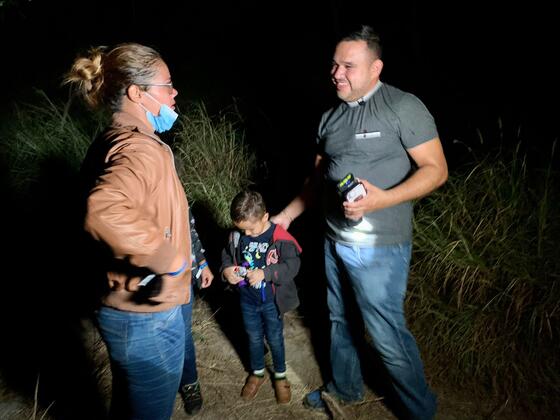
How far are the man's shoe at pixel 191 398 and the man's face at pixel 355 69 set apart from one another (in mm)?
2083

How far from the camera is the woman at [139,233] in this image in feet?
4.40

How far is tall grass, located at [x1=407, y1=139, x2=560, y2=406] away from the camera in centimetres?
250

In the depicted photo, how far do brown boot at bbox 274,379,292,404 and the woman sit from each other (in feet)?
3.76

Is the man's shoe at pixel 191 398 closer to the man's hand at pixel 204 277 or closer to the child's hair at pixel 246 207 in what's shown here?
the man's hand at pixel 204 277

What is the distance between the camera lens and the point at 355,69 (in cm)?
195

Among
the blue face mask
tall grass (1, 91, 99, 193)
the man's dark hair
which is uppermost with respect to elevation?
the man's dark hair

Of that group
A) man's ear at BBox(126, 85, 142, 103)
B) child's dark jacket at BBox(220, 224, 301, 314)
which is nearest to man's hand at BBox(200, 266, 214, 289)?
child's dark jacket at BBox(220, 224, 301, 314)

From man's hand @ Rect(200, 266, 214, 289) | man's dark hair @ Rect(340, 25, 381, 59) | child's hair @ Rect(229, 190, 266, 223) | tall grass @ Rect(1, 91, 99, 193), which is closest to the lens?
man's dark hair @ Rect(340, 25, 381, 59)

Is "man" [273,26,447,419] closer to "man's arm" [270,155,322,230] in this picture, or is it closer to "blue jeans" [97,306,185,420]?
"man's arm" [270,155,322,230]

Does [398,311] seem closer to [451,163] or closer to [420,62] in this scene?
[451,163]

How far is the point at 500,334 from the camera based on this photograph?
259 centimetres

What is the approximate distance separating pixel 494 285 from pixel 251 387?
1.76 metres

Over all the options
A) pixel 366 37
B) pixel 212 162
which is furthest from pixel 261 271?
pixel 212 162

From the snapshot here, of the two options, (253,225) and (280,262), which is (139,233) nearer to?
(253,225)
